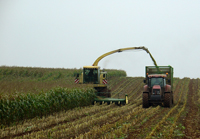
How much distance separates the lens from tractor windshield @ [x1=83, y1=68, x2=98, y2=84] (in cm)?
2088

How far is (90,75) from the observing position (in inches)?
826

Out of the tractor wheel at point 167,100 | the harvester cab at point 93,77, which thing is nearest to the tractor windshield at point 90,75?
the harvester cab at point 93,77

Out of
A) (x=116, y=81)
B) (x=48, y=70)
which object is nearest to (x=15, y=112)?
(x=116, y=81)

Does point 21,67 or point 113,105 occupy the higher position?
point 21,67

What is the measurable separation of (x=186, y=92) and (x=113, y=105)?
1293 centimetres

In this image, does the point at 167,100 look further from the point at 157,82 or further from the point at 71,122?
the point at 71,122

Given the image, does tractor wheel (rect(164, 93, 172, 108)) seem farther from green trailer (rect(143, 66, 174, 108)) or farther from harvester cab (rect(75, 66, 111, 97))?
harvester cab (rect(75, 66, 111, 97))

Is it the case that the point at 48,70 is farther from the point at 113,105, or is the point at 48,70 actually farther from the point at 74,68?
→ the point at 113,105

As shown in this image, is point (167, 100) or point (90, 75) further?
point (90, 75)

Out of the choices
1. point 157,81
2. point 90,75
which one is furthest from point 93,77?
point 157,81

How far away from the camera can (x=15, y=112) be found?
1020 centimetres

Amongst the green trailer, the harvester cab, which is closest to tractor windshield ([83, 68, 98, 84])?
the harvester cab

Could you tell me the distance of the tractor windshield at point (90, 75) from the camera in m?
20.9

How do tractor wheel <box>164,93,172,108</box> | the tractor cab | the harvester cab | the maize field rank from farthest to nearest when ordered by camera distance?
the harvester cab
the tractor cab
tractor wheel <box>164,93,172,108</box>
the maize field
